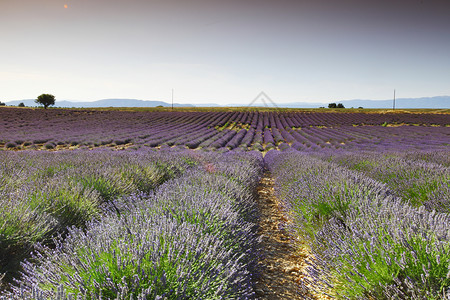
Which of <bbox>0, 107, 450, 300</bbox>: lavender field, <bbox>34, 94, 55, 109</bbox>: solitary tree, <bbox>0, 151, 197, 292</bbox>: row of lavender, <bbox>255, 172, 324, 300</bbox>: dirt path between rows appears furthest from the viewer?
<bbox>34, 94, 55, 109</bbox>: solitary tree

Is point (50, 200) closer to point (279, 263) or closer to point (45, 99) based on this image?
point (279, 263)

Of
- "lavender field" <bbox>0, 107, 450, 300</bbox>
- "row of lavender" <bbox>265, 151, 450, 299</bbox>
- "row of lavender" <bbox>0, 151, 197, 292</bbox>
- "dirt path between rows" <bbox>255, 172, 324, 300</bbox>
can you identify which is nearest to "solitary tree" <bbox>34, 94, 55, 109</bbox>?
"row of lavender" <bbox>0, 151, 197, 292</bbox>

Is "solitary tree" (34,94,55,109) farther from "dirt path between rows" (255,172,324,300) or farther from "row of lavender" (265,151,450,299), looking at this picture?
"row of lavender" (265,151,450,299)

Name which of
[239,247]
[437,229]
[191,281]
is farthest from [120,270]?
[437,229]

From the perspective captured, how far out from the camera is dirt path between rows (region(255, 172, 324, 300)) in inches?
95.6

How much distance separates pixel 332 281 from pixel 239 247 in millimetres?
830

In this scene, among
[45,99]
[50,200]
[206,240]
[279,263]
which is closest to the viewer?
[206,240]

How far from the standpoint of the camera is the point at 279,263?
2.98 meters

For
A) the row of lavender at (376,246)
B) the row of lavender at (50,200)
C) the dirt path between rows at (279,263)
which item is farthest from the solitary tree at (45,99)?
the row of lavender at (376,246)

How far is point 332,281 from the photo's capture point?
2.08 metres

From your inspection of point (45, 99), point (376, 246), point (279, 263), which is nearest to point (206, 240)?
point (376, 246)

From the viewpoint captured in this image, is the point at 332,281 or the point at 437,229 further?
the point at 332,281

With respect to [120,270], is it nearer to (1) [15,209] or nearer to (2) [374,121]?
(1) [15,209]

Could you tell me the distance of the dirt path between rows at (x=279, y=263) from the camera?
95.6 inches
